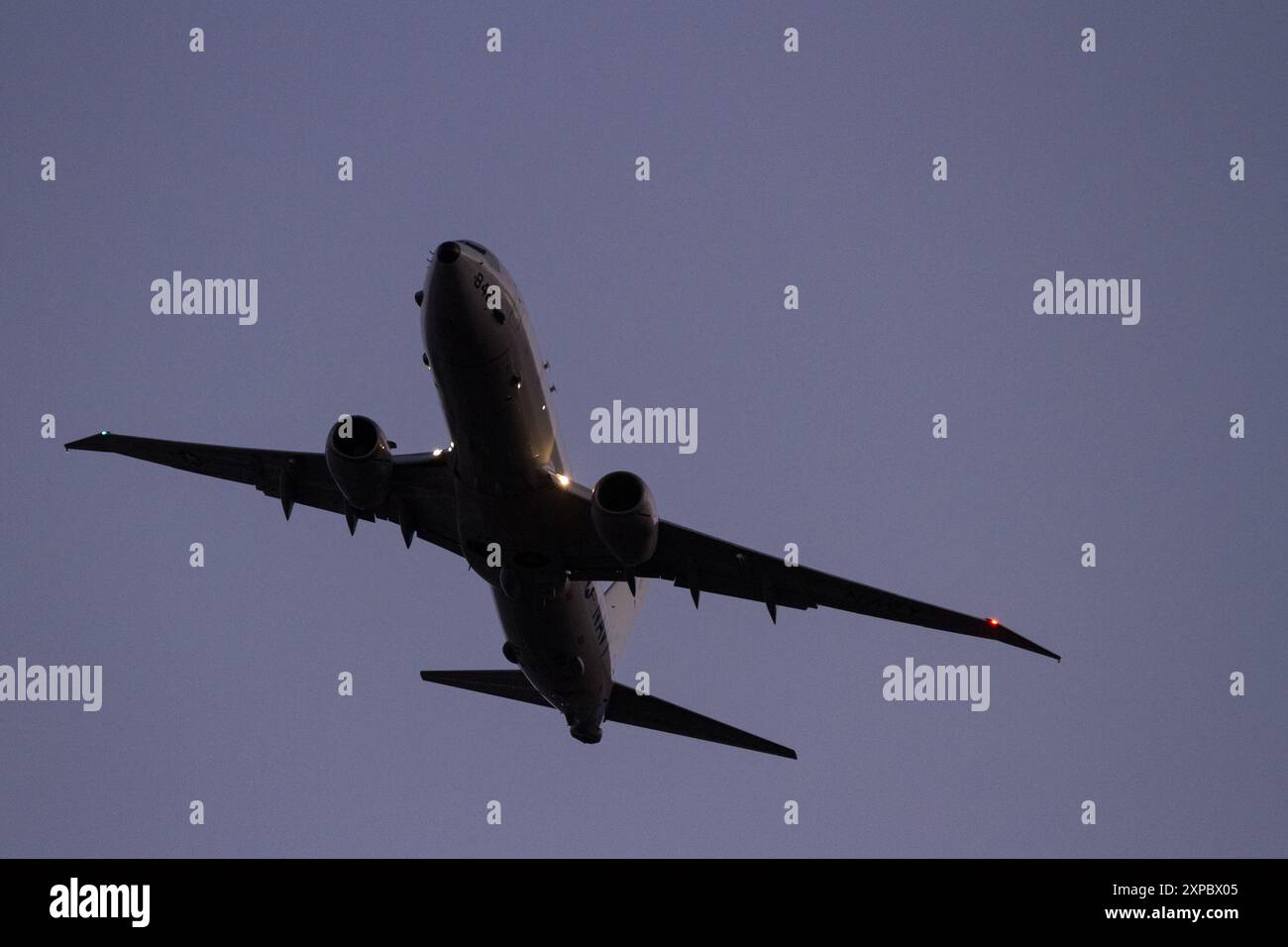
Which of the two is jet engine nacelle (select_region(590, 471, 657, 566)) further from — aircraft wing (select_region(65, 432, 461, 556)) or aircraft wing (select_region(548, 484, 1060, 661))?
aircraft wing (select_region(65, 432, 461, 556))

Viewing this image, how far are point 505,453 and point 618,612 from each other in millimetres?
12996

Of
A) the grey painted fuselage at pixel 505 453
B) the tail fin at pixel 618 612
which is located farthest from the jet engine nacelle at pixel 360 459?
the tail fin at pixel 618 612

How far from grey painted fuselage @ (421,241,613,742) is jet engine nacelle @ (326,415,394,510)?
1.72 metres

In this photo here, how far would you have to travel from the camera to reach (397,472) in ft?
114

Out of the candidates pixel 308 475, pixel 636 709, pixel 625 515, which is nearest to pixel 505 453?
pixel 625 515

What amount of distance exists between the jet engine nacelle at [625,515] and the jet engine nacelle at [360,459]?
487 centimetres

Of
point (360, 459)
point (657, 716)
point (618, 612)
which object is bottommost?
point (657, 716)

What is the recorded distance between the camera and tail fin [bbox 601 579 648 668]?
41781mm

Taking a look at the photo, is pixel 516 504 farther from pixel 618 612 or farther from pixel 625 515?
pixel 618 612

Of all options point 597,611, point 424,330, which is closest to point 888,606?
point 597,611

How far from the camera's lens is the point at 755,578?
Answer: 117 feet

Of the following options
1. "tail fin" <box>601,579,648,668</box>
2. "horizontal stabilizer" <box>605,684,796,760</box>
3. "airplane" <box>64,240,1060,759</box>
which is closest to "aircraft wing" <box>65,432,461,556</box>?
"airplane" <box>64,240,1060,759</box>

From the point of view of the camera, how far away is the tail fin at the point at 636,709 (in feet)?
136

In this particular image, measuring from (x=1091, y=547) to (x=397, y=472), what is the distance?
21.4 metres
